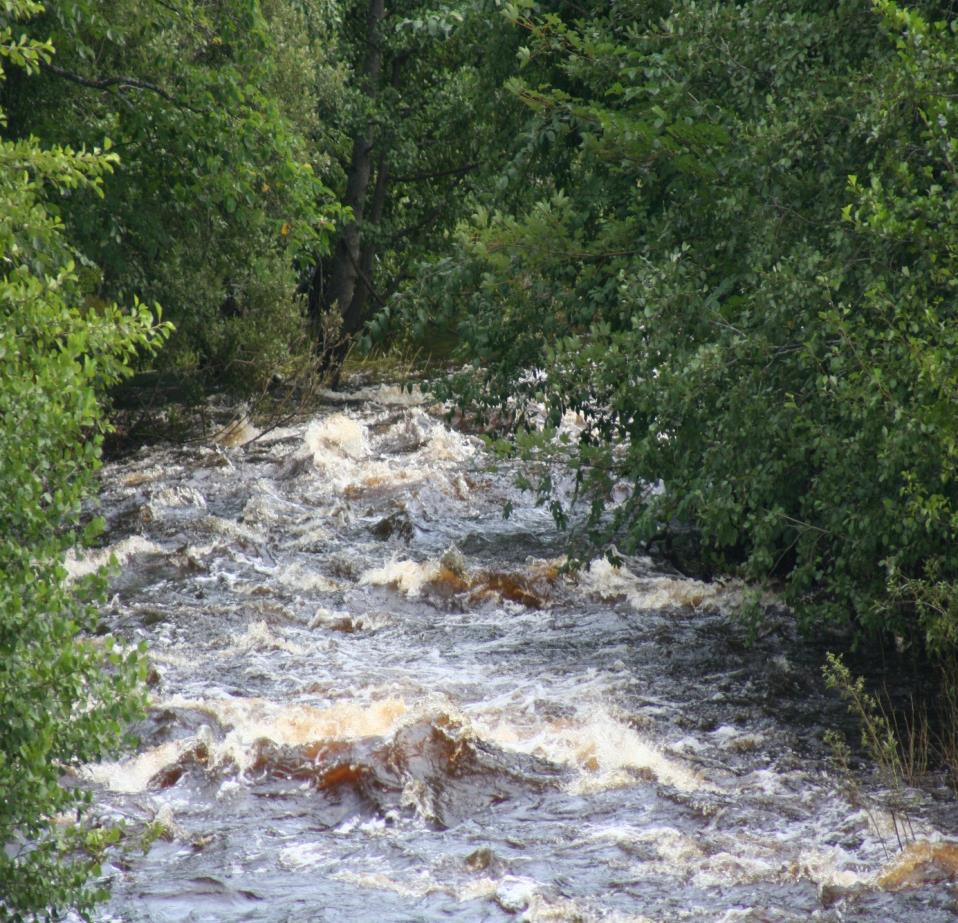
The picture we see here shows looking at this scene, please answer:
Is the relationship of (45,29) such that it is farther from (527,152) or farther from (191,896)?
(191,896)

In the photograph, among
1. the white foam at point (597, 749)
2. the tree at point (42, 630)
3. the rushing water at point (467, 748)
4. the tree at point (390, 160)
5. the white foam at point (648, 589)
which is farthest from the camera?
the tree at point (390, 160)

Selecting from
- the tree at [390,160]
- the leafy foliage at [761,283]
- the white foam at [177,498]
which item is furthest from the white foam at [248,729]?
the tree at [390,160]

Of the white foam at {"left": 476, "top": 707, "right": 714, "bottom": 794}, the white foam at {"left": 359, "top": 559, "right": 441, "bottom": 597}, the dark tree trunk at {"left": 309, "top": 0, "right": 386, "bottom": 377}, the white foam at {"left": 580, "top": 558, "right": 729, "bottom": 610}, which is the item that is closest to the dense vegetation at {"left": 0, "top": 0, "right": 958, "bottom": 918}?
the white foam at {"left": 580, "top": 558, "right": 729, "bottom": 610}

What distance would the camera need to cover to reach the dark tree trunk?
2469cm

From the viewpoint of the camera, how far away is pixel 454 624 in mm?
12039

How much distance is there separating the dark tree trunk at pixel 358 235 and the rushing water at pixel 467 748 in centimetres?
1099

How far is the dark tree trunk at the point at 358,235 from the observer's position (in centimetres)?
2469

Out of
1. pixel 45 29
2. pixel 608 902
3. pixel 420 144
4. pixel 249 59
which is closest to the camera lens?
pixel 608 902

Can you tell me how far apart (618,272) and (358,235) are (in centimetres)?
1482

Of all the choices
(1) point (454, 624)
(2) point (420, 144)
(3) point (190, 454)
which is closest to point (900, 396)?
(1) point (454, 624)

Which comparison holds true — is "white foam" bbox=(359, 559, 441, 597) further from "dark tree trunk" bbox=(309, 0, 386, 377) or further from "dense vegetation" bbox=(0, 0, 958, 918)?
"dark tree trunk" bbox=(309, 0, 386, 377)

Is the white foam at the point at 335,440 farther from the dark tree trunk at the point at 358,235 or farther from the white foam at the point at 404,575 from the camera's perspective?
the dark tree trunk at the point at 358,235

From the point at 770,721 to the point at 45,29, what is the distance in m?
10.5

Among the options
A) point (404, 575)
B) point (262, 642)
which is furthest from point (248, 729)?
point (404, 575)
